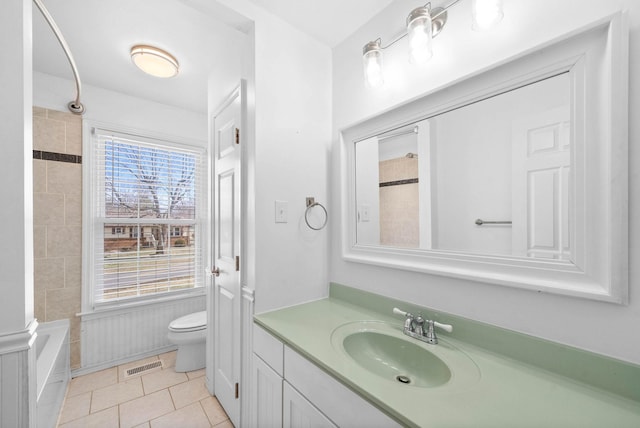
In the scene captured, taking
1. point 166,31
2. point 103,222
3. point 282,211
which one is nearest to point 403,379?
point 282,211

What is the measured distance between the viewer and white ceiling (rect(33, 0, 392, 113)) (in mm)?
1346

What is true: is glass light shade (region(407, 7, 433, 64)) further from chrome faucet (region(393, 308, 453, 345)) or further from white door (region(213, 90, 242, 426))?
chrome faucet (region(393, 308, 453, 345))

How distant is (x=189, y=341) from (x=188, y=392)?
0.36m

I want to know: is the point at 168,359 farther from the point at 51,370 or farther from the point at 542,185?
the point at 542,185

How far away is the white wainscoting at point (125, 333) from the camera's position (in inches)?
85.0

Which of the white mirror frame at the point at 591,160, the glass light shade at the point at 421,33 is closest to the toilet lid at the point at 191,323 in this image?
the white mirror frame at the point at 591,160

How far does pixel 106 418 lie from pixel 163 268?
1211mm

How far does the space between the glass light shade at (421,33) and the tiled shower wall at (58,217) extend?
8.71 feet

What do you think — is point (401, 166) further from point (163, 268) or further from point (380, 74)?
point (163, 268)

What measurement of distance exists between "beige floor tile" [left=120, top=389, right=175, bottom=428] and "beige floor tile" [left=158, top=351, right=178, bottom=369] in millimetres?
408

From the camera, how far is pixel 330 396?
847 millimetres

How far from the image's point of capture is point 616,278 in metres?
0.70

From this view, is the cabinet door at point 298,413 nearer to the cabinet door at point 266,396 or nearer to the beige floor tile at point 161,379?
the cabinet door at point 266,396

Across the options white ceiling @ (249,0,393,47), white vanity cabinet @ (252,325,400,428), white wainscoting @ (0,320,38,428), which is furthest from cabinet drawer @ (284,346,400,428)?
white ceiling @ (249,0,393,47)
